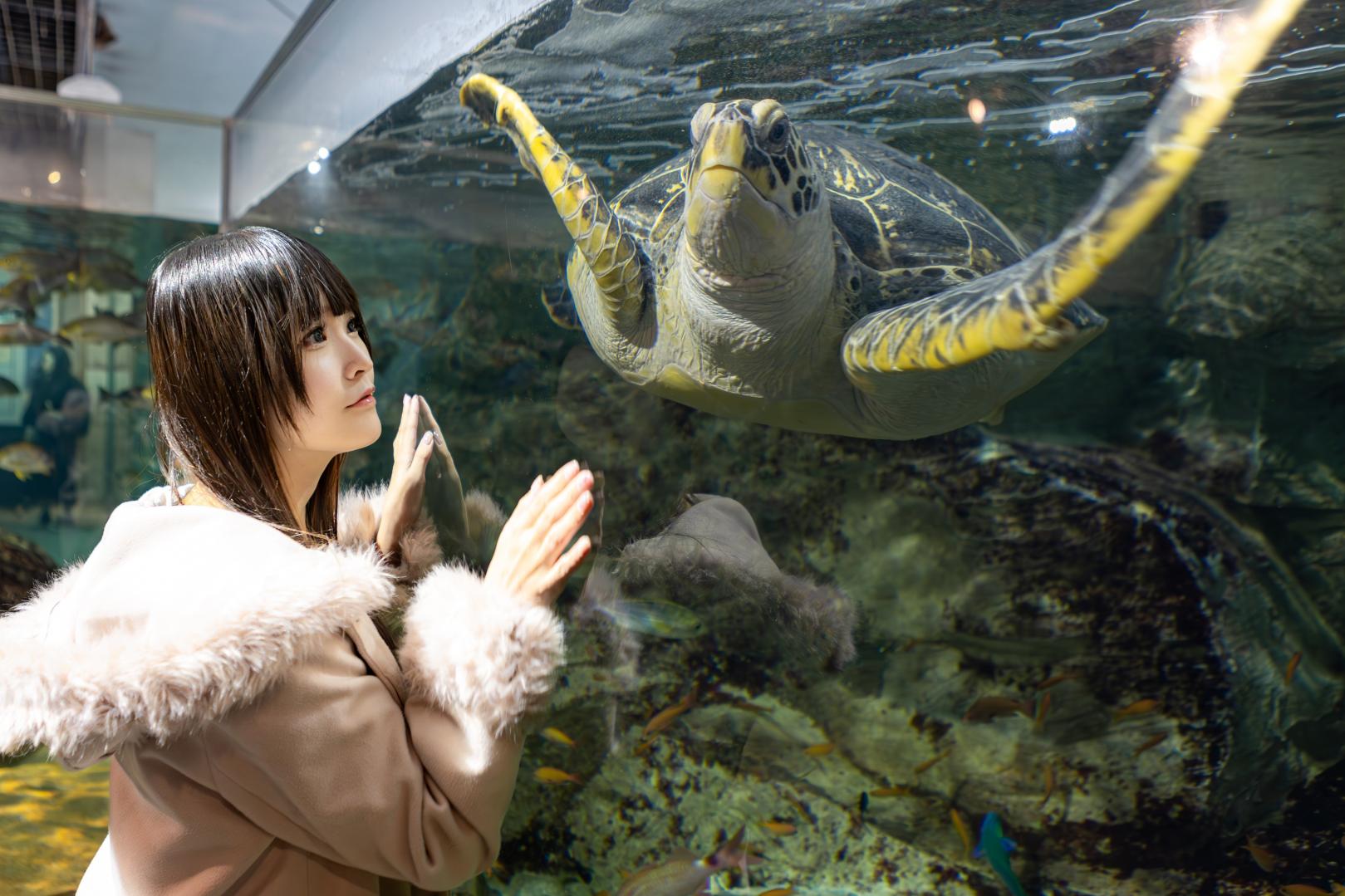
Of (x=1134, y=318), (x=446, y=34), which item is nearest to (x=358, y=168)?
(x=446, y=34)

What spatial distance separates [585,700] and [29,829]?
202 cm

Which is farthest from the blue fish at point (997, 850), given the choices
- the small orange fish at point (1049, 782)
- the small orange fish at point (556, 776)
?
the small orange fish at point (556, 776)

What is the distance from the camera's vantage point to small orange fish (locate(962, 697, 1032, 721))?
1809mm

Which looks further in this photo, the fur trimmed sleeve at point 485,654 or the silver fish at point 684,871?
the silver fish at point 684,871

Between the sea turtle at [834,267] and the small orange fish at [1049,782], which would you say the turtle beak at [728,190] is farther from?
the small orange fish at [1049,782]

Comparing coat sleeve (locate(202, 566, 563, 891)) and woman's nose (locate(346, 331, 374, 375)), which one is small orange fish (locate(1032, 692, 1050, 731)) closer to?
coat sleeve (locate(202, 566, 563, 891))

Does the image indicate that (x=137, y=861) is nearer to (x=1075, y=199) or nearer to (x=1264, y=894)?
(x=1075, y=199)

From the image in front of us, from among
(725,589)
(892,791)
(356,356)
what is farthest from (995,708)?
(356,356)

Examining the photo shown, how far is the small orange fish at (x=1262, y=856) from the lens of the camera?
184 cm

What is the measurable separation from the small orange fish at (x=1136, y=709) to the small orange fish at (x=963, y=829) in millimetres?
428

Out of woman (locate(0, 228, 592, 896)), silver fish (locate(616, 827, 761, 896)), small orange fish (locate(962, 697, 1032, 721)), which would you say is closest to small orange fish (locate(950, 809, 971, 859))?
small orange fish (locate(962, 697, 1032, 721))

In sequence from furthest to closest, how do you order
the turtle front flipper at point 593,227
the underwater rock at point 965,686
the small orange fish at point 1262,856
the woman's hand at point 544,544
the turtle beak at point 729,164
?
the small orange fish at point 1262,856, the underwater rock at point 965,686, the turtle front flipper at point 593,227, the turtle beak at point 729,164, the woman's hand at point 544,544

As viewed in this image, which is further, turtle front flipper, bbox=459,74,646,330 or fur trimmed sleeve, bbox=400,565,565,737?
turtle front flipper, bbox=459,74,646,330

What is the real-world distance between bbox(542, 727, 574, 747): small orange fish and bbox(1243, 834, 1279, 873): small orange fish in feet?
5.31
